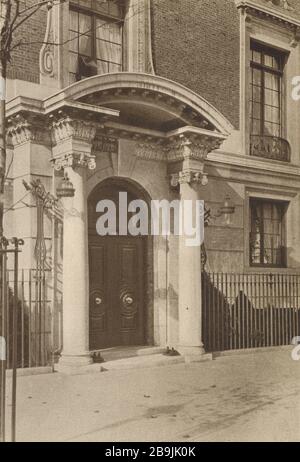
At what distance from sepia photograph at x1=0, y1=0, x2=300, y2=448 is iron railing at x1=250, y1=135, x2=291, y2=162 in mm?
44

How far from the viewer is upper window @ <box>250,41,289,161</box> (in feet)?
55.4

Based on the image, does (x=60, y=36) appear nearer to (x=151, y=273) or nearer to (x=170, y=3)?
(x=170, y=3)

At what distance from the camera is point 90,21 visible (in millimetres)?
13297

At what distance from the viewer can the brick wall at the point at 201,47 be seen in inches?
570

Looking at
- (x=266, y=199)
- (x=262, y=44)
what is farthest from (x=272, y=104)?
(x=266, y=199)

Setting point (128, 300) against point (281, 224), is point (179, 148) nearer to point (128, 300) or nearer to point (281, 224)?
point (128, 300)

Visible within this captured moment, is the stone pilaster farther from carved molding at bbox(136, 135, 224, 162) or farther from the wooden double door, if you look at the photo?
carved molding at bbox(136, 135, 224, 162)

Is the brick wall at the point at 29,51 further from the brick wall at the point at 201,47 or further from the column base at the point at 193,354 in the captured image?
the column base at the point at 193,354

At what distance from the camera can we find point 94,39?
A: 13328 mm

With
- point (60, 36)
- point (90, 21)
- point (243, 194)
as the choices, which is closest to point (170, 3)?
point (90, 21)

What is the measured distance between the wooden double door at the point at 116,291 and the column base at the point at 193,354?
1029 mm

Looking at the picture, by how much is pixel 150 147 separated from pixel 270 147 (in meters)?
5.06

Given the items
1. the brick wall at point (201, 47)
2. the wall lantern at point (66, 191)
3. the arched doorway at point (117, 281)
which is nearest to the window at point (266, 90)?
the brick wall at point (201, 47)

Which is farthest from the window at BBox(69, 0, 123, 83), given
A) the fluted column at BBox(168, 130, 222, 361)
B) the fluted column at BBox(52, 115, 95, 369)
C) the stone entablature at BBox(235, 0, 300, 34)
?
the stone entablature at BBox(235, 0, 300, 34)
